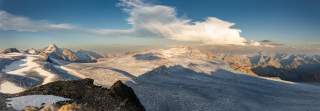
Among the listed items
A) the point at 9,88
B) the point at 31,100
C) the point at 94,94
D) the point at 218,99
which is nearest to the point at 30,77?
the point at 9,88

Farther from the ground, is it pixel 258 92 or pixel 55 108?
pixel 55 108

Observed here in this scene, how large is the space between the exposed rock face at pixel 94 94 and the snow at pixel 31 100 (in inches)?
45.8

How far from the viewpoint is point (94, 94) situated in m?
26.3

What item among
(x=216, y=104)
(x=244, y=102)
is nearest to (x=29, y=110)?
(x=216, y=104)

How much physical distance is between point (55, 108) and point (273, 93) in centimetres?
16619

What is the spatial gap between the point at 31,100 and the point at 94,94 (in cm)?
406

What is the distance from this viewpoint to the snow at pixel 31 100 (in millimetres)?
22859

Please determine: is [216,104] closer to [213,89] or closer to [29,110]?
[213,89]

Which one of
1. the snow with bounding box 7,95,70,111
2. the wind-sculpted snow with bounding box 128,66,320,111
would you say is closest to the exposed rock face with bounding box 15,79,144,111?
the snow with bounding box 7,95,70,111

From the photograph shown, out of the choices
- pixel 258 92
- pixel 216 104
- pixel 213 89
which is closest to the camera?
pixel 216 104

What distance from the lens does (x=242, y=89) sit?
174 m

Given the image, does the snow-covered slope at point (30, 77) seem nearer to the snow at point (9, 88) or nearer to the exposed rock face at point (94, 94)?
the snow at point (9, 88)

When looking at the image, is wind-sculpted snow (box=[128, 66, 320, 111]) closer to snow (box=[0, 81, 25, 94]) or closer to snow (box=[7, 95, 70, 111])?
snow (box=[0, 81, 25, 94])

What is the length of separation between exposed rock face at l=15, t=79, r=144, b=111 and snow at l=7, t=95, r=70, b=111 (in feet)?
3.82
